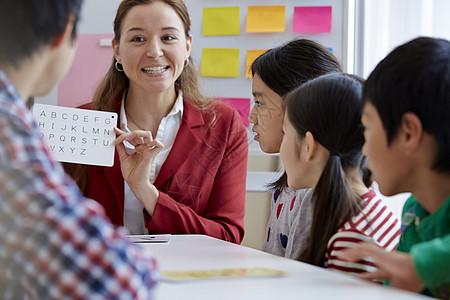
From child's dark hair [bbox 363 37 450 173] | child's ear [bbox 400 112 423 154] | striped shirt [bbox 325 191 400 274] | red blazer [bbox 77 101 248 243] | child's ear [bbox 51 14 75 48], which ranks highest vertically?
child's ear [bbox 51 14 75 48]

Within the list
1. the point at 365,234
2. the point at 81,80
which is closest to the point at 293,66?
the point at 365,234

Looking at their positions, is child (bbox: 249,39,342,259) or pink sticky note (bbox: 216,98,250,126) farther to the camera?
pink sticky note (bbox: 216,98,250,126)

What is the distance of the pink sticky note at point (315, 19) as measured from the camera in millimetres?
2246

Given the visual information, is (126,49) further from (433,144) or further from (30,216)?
(30,216)

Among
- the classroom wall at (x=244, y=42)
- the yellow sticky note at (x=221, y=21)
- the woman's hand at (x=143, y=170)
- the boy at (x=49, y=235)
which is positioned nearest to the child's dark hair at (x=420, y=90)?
the boy at (x=49, y=235)

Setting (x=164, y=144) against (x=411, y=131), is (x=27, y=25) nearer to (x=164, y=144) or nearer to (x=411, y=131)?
(x=411, y=131)

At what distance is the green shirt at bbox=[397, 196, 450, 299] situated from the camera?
2.25 feet

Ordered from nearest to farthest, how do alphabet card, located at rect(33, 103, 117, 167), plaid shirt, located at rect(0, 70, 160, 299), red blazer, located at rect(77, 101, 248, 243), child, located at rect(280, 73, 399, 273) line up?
plaid shirt, located at rect(0, 70, 160, 299) → child, located at rect(280, 73, 399, 273) → alphabet card, located at rect(33, 103, 117, 167) → red blazer, located at rect(77, 101, 248, 243)

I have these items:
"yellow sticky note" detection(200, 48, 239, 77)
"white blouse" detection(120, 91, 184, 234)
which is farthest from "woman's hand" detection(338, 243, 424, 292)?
"yellow sticky note" detection(200, 48, 239, 77)

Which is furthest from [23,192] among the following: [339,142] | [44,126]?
[44,126]

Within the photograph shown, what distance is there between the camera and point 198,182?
162 centimetres

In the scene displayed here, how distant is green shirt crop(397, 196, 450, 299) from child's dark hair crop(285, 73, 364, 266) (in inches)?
3.8

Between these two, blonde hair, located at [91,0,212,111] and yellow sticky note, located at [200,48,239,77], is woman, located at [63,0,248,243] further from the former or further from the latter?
yellow sticky note, located at [200,48,239,77]

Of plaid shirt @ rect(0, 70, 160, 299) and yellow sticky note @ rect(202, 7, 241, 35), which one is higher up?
yellow sticky note @ rect(202, 7, 241, 35)
